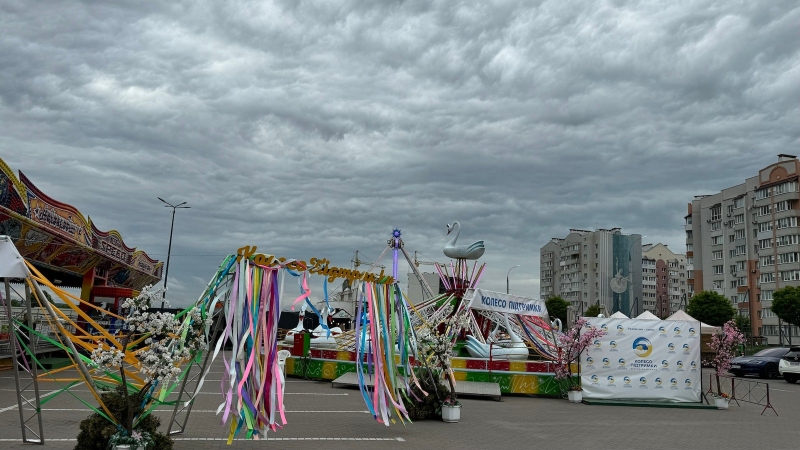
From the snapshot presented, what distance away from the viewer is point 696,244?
240 ft

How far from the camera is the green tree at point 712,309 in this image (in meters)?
53.9

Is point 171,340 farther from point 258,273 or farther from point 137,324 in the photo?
point 258,273

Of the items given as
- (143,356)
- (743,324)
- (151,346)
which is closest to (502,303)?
(151,346)

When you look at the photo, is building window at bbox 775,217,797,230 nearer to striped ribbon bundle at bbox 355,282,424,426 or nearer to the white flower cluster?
striped ribbon bundle at bbox 355,282,424,426

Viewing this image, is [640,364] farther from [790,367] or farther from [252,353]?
[790,367]

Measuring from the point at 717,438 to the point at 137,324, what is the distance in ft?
33.2

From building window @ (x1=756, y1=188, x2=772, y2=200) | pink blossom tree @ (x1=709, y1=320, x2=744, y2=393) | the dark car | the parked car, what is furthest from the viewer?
building window @ (x1=756, y1=188, x2=772, y2=200)

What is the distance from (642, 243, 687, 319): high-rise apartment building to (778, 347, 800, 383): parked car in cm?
8325

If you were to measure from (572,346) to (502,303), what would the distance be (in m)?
2.16

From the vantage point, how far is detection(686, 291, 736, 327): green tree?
177ft

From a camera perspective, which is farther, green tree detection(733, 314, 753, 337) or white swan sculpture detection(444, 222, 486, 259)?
green tree detection(733, 314, 753, 337)

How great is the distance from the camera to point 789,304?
45875 mm

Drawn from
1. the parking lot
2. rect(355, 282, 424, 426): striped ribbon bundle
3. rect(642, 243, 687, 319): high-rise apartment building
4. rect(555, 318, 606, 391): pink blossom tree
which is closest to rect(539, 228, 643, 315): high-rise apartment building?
rect(642, 243, 687, 319): high-rise apartment building

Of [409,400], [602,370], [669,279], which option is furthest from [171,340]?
[669,279]
